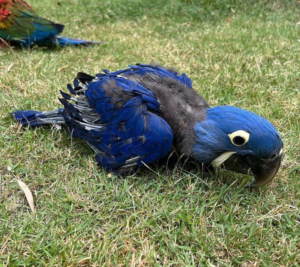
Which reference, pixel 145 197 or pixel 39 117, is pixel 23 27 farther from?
pixel 145 197

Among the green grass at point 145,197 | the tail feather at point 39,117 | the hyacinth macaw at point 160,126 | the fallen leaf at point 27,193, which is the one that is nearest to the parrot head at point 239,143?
the hyacinth macaw at point 160,126

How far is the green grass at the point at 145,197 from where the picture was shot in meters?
1.58

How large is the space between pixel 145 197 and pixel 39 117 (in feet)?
4.00

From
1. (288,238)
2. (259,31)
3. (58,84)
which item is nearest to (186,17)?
(259,31)

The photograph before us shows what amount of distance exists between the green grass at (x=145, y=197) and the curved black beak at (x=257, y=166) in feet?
0.49

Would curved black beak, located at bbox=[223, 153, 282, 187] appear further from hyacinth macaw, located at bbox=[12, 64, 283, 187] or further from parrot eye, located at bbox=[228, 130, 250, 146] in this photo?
parrot eye, located at bbox=[228, 130, 250, 146]

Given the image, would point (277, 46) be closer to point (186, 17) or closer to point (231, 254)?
point (186, 17)

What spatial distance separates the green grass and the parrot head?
205 millimetres

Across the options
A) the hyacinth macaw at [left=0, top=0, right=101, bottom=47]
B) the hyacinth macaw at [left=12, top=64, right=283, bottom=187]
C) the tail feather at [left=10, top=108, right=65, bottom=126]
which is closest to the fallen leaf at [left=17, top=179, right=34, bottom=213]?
the hyacinth macaw at [left=12, top=64, right=283, bottom=187]

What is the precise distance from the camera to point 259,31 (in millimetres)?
5000

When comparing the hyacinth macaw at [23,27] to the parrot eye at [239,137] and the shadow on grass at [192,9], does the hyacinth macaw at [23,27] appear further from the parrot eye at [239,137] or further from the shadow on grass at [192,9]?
the parrot eye at [239,137]

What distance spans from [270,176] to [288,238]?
36 centimetres

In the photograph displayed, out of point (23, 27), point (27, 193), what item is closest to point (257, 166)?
point (27, 193)

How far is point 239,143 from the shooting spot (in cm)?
169
